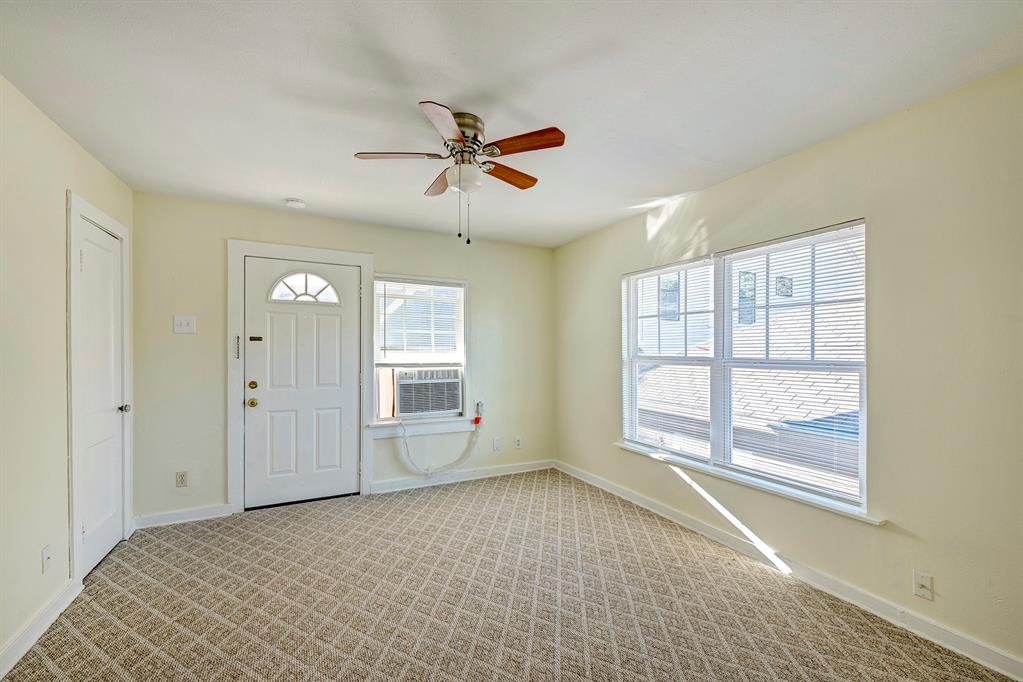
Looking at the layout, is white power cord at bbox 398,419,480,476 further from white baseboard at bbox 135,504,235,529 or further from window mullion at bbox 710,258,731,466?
window mullion at bbox 710,258,731,466

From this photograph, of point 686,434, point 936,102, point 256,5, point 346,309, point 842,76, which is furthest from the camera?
point 346,309

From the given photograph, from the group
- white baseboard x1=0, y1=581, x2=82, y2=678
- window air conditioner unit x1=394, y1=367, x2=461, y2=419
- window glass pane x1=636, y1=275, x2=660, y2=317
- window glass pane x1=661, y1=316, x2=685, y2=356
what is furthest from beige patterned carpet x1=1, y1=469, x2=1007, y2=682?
window glass pane x1=636, y1=275, x2=660, y2=317

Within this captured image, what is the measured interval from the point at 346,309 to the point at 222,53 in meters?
2.43

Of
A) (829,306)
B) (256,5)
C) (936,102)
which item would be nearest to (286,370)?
(256,5)

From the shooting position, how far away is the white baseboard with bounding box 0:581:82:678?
1.85 meters

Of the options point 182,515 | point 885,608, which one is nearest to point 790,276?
point 885,608

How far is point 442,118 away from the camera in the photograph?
5.81 feet

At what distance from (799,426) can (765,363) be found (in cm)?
42

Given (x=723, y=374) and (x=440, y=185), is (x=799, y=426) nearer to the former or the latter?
(x=723, y=374)

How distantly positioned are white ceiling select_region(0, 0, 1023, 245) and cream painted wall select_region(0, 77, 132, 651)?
0.24 m

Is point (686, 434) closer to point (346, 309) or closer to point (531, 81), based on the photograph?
point (531, 81)

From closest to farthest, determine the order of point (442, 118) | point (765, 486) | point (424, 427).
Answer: point (442, 118)
point (765, 486)
point (424, 427)

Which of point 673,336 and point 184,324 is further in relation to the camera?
point 673,336

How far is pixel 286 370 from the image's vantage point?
12.4 feet
